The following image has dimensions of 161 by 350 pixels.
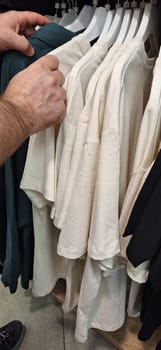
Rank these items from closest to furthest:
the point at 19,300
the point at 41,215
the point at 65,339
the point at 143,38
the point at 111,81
→ the point at 111,81 → the point at 143,38 → the point at 41,215 → the point at 65,339 → the point at 19,300

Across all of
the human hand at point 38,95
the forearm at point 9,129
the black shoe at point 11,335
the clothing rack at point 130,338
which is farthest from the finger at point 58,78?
the black shoe at point 11,335

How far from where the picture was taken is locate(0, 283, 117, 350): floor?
1218mm

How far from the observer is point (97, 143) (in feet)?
2.07

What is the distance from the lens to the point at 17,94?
2.04 feet

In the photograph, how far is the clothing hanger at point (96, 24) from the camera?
779mm

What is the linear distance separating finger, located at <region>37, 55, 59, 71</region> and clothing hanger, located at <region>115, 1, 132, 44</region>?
0.54 feet

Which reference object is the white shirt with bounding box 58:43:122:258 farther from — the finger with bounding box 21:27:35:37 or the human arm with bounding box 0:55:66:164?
the finger with bounding box 21:27:35:37

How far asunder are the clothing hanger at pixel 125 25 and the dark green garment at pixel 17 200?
4.4 inches

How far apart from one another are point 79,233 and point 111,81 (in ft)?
1.03

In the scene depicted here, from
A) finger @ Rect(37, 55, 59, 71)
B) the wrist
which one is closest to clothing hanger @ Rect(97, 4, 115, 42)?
finger @ Rect(37, 55, 59, 71)

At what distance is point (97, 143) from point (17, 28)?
0.39m

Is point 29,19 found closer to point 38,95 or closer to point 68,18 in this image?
point 68,18

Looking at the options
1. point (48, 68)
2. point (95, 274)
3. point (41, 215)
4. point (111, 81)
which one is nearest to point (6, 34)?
point (48, 68)

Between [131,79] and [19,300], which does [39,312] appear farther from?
[131,79]
